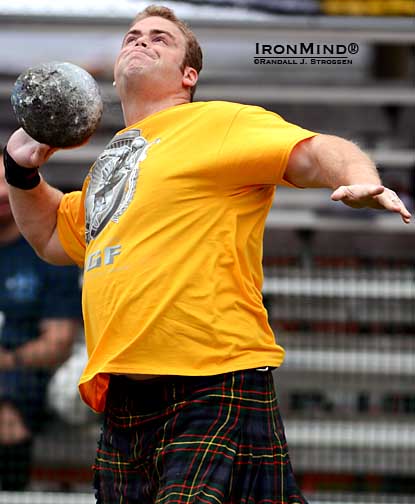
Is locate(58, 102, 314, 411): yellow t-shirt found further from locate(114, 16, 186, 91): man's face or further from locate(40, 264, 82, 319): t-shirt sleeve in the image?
locate(40, 264, 82, 319): t-shirt sleeve

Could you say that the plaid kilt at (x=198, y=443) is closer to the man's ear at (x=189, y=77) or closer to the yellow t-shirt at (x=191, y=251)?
the yellow t-shirt at (x=191, y=251)

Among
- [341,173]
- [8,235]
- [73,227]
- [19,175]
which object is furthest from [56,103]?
[8,235]

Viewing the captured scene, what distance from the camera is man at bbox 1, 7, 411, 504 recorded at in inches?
109

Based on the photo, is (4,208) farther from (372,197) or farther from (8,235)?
(372,197)

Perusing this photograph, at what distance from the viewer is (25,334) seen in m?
5.53

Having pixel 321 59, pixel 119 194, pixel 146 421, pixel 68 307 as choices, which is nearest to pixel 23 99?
pixel 119 194

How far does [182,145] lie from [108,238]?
0.33m

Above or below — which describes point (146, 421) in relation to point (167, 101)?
below

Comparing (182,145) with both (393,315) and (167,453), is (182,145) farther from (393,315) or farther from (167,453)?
(393,315)

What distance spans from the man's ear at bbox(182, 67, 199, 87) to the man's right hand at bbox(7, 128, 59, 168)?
1.42ft

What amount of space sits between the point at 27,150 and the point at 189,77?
1.74 ft

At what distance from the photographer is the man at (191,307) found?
2760 mm

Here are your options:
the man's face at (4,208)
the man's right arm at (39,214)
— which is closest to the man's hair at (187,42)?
the man's right arm at (39,214)

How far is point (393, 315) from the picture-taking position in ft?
20.7
